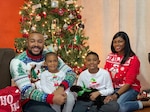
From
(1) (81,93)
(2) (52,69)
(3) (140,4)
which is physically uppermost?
(3) (140,4)

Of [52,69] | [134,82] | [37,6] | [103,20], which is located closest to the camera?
[52,69]

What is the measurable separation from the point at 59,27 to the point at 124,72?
4.00ft

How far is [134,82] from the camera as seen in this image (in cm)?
298

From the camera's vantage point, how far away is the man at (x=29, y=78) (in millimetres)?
2264

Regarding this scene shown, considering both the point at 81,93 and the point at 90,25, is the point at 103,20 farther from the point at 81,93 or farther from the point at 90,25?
the point at 81,93

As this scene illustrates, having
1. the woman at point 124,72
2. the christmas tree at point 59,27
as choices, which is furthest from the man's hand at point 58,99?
the christmas tree at point 59,27

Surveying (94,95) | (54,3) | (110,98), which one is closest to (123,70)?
(110,98)

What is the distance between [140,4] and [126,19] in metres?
0.29

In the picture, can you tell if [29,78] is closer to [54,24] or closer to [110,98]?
[110,98]

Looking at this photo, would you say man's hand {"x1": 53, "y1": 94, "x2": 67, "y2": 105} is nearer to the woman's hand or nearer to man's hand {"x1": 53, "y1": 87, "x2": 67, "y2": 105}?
man's hand {"x1": 53, "y1": 87, "x2": 67, "y2": 105}

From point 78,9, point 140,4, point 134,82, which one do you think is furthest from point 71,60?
point 140,4

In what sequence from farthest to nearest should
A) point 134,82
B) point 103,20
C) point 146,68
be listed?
1. point 103,20
2. point 146,68
3. point 134,82

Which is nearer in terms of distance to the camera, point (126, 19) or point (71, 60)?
point (71, 60)

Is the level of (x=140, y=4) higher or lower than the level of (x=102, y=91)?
higher
